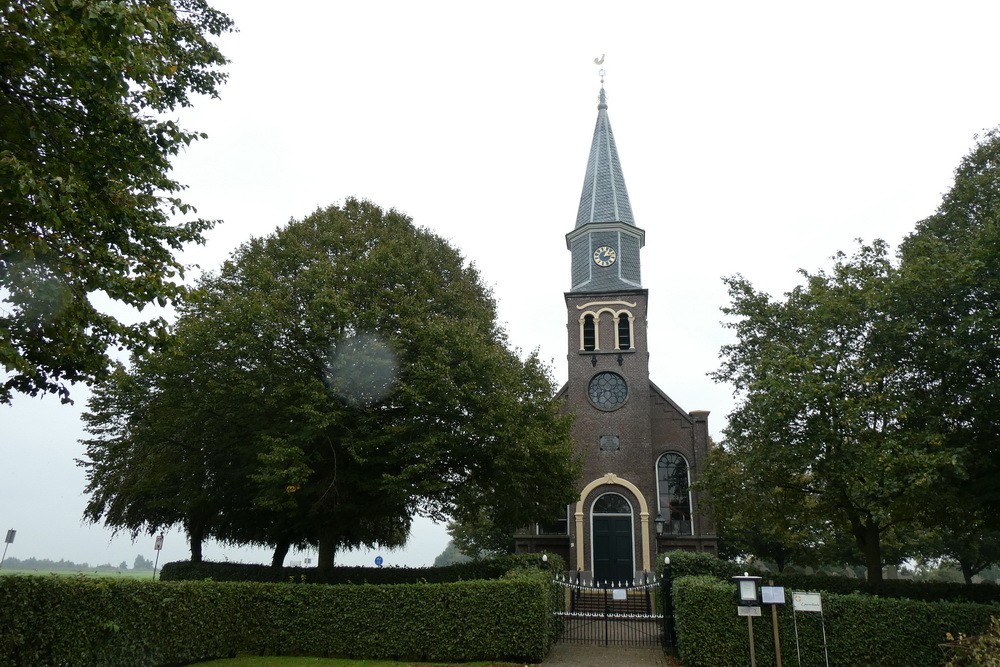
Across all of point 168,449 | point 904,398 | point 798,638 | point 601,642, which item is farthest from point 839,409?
point 168,449

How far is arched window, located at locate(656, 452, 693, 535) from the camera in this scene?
1210 inches

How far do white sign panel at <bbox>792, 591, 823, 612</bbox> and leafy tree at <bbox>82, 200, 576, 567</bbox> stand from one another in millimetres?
7975

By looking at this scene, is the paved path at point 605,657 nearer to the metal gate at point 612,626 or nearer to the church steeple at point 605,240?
the metal gate at point 612,626

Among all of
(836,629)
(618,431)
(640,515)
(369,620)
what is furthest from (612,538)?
(369,620)

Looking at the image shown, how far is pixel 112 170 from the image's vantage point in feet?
28.0

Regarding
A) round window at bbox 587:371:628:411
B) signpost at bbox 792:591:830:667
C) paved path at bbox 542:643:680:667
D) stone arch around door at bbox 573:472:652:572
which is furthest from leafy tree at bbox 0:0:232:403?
round window at bbox 587:371:628:411

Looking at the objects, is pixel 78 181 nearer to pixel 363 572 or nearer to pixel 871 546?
pixel 363 572

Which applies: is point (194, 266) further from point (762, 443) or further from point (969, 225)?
point (969, 225)

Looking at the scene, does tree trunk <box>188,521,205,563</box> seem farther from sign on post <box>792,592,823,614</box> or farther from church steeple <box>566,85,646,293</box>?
sign on post <box>792,592,823,614</box>

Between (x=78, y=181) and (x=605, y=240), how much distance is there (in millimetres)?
30438

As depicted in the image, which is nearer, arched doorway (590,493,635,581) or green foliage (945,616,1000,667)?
green foliage (945,616,1000,667)

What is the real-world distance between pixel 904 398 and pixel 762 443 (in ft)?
12.7

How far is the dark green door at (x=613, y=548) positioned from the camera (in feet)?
96.8

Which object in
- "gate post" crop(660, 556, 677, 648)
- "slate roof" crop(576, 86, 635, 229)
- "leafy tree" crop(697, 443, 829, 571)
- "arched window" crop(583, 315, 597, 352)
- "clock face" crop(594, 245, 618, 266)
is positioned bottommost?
"gate post" crop(660, 556, 677, 648)
